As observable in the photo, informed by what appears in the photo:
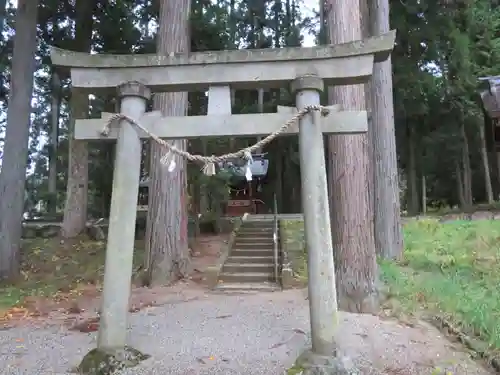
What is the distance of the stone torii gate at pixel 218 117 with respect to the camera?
3824 millimetres

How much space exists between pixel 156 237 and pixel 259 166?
46.4 ft

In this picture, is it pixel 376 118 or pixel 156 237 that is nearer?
pixel 156 237

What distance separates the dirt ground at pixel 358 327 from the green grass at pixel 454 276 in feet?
1.63

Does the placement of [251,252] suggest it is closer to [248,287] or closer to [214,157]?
[248,287]

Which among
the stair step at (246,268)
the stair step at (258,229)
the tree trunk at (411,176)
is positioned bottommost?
the stair step at (246,268)

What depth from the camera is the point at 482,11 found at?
15.8 meters

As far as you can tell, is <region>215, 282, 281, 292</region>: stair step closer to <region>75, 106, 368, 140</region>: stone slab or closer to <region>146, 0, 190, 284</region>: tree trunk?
<region>146, 0, 190, 284</region>: tree trunk

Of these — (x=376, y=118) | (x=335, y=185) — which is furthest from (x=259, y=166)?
(x=335, y=185)

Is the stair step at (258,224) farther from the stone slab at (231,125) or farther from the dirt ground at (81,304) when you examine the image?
the stone slab at (231,125)

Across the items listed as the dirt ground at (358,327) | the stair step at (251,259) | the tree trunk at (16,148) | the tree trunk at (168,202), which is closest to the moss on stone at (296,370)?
the dirt ground at (358,327)

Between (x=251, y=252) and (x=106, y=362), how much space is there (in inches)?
253

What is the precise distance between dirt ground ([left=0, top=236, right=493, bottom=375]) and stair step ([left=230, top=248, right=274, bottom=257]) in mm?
1691

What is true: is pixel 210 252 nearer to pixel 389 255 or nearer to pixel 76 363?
pixel 389 255

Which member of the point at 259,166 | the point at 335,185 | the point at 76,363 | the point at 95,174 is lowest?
the point at 76,363
